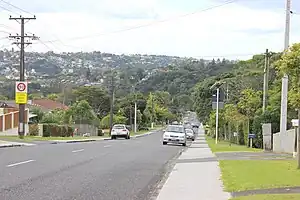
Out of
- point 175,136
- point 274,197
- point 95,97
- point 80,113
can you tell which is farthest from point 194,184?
point 95,97

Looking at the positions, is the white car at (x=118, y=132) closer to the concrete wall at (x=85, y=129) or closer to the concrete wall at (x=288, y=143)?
the concrete wall at (x=85, y=129)

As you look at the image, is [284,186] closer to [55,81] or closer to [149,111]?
[149,111]

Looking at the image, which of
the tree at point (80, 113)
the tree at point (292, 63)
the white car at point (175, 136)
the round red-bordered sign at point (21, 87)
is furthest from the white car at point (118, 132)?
the tree at point (292, 63)

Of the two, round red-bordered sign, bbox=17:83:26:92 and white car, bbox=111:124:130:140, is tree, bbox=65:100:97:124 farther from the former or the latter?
round red-bordered sign, bbox=17:83:26:92

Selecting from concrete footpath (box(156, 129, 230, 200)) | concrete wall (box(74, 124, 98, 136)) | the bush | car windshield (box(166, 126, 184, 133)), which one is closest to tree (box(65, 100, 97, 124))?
concrete wall (box(74, 124, 98, 136))

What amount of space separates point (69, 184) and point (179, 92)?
160376 millimetres

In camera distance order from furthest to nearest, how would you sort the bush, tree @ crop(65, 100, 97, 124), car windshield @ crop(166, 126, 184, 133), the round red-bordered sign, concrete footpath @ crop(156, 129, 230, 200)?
tree @ crop(65, 100, 97, 124) → the bush → the round red-bordered sign → car windshield @ crop(166, 126, 184, 133) → concrete footpath @ crop(156, 129, 230, 200)

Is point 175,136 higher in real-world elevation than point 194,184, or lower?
lower

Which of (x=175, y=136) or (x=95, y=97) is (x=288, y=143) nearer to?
(x=175, y=136)

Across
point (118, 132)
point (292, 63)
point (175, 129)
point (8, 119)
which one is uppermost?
point (292, 63)

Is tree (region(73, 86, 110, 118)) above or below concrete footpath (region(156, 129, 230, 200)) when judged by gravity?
above

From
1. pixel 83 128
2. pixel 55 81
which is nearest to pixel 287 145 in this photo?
pixel 83 128

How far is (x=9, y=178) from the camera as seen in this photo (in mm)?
15438

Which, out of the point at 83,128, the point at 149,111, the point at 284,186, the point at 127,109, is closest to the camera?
the point at 284,186
